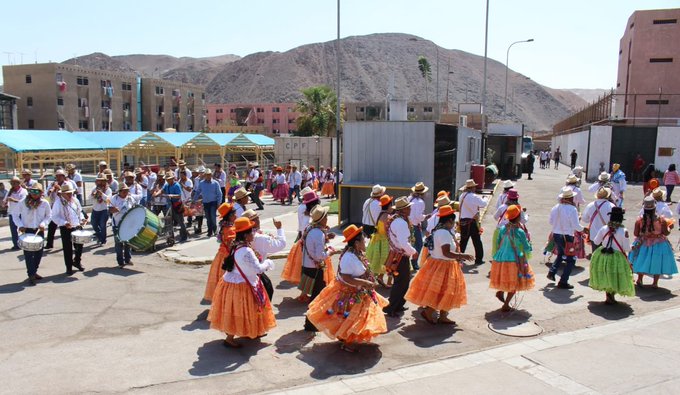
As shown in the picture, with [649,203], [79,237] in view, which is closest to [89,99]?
[79,237]

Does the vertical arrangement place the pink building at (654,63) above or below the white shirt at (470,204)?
above

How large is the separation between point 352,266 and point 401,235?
1.45 m

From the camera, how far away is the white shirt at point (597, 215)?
10.1m

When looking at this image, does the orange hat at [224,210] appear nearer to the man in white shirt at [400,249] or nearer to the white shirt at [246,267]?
the white shirt at [246,267]

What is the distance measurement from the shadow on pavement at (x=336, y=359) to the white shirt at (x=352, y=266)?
3.37 feet

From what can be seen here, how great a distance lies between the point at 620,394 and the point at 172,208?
34.8 feet

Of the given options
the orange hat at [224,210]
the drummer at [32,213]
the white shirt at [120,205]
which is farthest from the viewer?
the white shirt at [120,205]

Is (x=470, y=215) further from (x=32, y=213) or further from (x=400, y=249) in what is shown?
(x=32, y=213)

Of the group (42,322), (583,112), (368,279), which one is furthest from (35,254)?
(583,112)

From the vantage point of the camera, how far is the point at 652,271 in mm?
9242

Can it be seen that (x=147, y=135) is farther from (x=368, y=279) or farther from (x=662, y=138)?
(x=662, y=138)

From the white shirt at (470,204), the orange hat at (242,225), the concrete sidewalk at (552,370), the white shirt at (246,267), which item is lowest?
the concrete sidewalk at (552,370)

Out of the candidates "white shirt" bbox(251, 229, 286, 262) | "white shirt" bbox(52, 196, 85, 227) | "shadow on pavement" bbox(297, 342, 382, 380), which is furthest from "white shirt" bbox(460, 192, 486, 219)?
"white shirt" bbox(52, 196, 85, 227)

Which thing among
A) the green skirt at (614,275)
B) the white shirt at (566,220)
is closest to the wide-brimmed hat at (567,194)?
the white shirt at (566,220)
